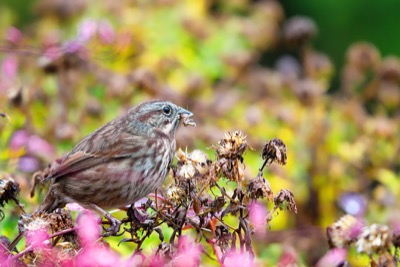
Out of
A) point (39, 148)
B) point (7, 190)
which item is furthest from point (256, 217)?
point (39, 148)

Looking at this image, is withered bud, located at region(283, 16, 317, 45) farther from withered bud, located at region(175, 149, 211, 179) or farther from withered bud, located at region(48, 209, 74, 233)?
withered bud, located at region(48, 209, 74, 233)

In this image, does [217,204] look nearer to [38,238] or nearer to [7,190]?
[38,238]

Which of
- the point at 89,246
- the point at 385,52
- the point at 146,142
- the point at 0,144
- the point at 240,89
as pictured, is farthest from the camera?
the point at 385,52

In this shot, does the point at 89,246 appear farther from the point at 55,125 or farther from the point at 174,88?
the point at 174,88

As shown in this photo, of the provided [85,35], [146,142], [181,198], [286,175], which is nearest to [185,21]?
[85,35]

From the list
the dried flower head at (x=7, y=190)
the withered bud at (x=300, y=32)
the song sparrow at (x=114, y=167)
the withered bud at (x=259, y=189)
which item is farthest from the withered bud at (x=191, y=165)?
the withered bud at (x=300, y=32)

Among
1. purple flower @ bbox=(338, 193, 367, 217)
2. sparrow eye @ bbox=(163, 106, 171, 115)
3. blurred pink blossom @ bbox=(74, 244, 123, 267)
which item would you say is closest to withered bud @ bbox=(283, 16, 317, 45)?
purple flower @ bbox=(338, 193, 367, 217)
